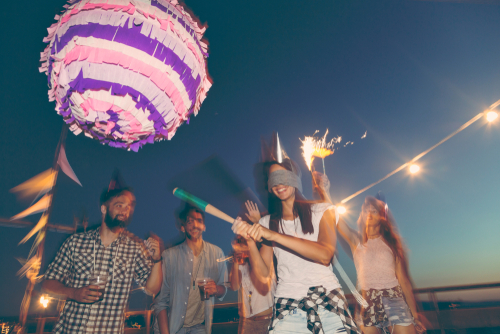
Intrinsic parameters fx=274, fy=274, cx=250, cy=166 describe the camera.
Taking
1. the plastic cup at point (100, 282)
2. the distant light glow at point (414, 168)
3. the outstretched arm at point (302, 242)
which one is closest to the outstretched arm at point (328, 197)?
the outstretched arm at point (302, 242)

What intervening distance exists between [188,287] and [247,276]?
0.78m

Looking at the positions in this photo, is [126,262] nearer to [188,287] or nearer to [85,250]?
[85,250]

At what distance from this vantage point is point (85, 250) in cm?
255

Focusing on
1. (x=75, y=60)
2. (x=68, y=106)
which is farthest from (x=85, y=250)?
(x=75, y=60)

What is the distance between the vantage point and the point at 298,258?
2.00 m

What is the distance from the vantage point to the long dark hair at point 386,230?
11.7ft

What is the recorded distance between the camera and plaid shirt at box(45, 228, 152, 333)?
7.39 ft

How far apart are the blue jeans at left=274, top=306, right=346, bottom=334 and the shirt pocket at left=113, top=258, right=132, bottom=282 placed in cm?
153

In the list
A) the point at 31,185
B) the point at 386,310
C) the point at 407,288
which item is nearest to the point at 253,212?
the point at 386,310

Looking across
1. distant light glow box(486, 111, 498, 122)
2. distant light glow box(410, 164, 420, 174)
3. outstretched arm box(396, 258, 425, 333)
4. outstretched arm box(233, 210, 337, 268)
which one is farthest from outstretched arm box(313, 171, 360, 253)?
distant light glow box(486, 111, 498, 122)

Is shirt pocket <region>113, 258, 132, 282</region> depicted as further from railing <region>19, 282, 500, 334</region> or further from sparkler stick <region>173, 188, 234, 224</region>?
railing <region>19, 282, 500, 334</region>

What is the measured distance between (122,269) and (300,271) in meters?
1.69

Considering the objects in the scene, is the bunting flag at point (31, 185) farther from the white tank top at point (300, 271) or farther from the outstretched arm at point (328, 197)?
the white tank top at point (300, 271)

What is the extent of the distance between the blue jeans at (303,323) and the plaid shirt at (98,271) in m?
1.49
